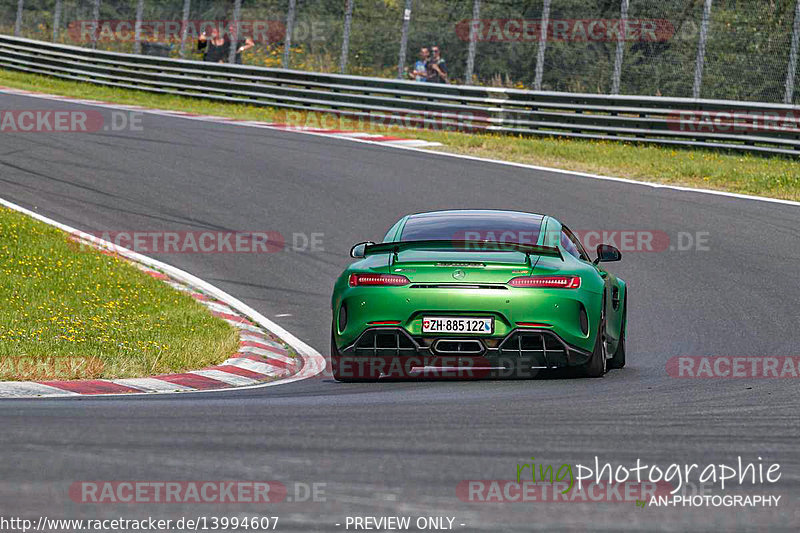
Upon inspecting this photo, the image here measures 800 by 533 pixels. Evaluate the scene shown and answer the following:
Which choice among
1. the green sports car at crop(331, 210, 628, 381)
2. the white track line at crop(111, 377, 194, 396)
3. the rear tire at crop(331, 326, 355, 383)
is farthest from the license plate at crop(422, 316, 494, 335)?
the white track line at crop(111, 377, 194, 396)

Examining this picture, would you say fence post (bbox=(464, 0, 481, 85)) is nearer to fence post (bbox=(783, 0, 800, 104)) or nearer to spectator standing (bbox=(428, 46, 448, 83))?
spectator standing (bbox=(428, 46, 448, 83))

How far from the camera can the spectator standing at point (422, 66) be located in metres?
25.5

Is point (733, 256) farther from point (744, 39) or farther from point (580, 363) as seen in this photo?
point (744, 39)

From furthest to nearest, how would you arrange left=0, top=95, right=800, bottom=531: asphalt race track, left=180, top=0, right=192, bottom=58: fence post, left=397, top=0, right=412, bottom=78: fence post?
left=180, top=0, right=192, bottom=58: fence post
left=397, top=0, right=412, bottom=78: fence post
left=0, top=95, right=800, bottom=531: asphalt race track

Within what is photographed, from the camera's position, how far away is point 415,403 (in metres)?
6.70

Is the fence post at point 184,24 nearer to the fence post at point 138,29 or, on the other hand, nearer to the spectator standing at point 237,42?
the fence post at point 138,29

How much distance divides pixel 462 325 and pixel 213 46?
73.9 feet

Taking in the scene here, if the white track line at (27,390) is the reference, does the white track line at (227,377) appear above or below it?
below

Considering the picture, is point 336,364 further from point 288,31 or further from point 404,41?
point 288,31

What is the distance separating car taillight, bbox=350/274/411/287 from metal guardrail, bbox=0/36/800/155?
1411 cm

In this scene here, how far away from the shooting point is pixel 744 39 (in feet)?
67.4

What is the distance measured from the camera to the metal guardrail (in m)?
21.1

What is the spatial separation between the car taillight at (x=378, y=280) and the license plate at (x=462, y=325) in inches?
13.9

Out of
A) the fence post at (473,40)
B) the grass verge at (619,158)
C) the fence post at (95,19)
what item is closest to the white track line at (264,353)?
the grass verge at (619,158)
